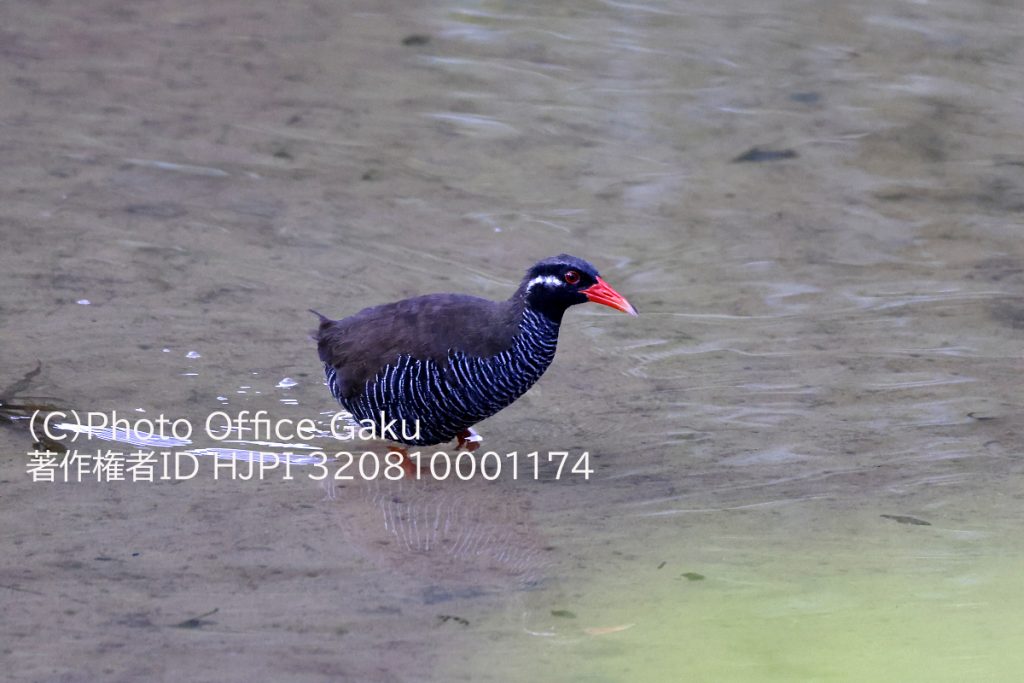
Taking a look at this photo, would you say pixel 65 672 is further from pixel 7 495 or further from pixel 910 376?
pixel 910 376

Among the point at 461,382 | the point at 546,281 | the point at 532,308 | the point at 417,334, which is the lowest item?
the point at 461,382

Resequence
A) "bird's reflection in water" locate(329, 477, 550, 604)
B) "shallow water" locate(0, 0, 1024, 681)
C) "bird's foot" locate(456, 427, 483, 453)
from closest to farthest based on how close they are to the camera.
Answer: "shallow water" locate(0, 0, 1024, 681)
"bird's reflection in water" locate(329, 477, 550, 604)
"bird's foot" locate(456, 427, 483, 453)

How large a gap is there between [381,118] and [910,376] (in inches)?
174

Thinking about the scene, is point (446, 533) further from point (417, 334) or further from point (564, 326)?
point (564, 326)

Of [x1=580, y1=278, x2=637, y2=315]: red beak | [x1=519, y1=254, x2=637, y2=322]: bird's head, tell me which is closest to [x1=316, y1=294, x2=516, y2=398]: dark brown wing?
[x1=519, y1=254, x2=637, y2=322]: bird's head

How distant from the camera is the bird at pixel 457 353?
554cm

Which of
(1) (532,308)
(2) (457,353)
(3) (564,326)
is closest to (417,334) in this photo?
(2) (457,353)

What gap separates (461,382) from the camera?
5.55 metres

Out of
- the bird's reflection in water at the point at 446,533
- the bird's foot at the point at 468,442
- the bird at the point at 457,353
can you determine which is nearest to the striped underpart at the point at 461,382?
the bird at the point at 457,353

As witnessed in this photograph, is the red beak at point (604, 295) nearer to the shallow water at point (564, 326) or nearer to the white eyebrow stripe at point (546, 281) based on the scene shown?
the white eyebrow stripe at point (546, 281)

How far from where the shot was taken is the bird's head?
5531 millimetres

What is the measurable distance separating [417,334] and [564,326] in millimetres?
1838

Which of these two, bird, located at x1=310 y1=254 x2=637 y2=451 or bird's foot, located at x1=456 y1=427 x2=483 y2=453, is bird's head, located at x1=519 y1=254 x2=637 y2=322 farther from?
bird's foot, located at x1=456 y1=427 x2=483 y2=453

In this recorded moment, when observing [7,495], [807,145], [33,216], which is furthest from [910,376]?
[33,216]
